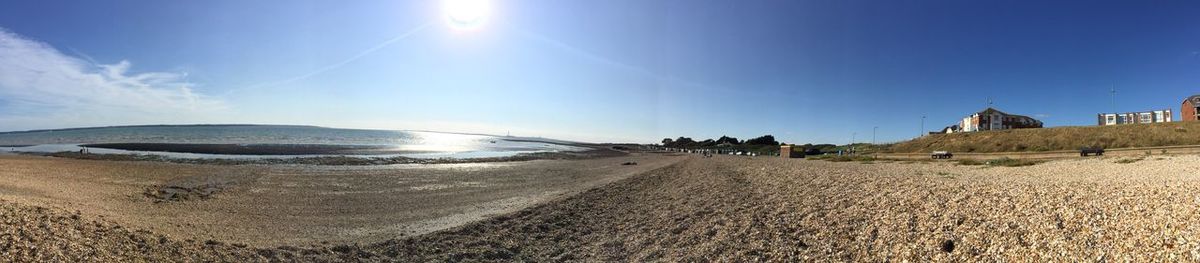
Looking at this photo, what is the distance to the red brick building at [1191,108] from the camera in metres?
51.5

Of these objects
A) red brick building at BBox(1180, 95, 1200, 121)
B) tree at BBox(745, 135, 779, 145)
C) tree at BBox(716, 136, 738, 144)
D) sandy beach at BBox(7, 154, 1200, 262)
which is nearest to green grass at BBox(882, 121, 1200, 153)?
red brick building at BBox(1180, 95, 1200, 121)

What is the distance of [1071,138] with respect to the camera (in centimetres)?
5025

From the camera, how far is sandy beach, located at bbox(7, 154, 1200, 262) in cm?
752

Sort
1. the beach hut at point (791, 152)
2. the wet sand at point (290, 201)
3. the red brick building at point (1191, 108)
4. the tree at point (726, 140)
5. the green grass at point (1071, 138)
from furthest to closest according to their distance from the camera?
the tree at point (726, 140)
the beach hut at point (791, 152)
the red brick building at point (1191, 108)
the green grass at point (1071, 138)
the wet sand at point (290, 201)

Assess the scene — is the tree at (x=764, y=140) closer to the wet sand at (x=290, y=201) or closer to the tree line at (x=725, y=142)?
the tree line at (x=725, y=142)

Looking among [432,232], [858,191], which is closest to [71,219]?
[432,232]

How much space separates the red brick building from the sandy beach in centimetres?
6250

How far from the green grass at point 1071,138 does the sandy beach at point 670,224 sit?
150ft

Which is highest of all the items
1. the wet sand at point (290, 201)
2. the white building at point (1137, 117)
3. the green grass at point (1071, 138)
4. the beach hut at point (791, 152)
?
the white building at point (1137, 117)

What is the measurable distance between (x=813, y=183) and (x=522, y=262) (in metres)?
11.5

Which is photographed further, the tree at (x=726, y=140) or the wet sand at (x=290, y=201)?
the tree at (x=726, y=140)

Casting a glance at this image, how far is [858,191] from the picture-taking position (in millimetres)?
13594

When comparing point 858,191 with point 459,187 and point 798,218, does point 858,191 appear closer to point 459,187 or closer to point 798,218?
point 798,218

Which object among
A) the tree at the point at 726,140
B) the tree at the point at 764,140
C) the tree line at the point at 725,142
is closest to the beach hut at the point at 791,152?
the tree line at the point at 725,142
